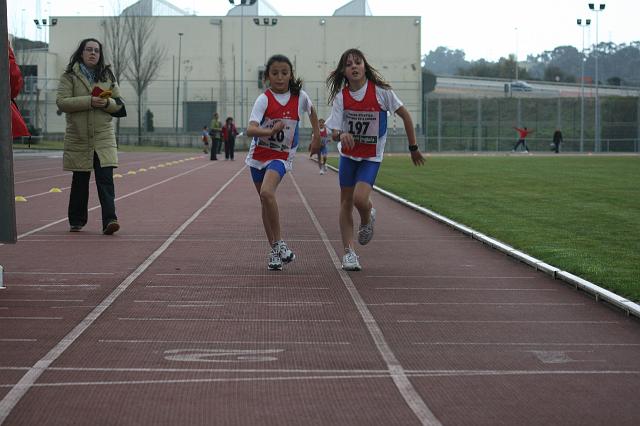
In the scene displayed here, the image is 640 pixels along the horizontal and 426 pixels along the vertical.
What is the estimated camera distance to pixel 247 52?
85125 millimetres

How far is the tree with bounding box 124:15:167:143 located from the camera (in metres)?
81.1

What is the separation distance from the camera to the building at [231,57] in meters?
83.3

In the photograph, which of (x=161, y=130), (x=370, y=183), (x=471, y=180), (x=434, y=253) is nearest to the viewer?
(x=370, y=183)

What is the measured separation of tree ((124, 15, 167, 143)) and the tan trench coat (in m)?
66.6

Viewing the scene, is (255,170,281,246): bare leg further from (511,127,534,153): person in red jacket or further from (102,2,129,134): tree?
(102,2,129,134): tree

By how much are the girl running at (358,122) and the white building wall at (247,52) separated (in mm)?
72579

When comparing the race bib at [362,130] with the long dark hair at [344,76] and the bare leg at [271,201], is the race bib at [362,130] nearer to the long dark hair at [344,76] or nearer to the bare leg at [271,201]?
the long dark hair at [344,76]

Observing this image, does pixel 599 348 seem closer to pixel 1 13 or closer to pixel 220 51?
pixel 1 13

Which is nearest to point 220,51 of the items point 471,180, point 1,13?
point 471,180

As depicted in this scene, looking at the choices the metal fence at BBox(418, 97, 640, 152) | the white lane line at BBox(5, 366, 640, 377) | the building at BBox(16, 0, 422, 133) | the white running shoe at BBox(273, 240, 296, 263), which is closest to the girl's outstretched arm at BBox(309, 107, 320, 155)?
the white running shoe at BBox(273, 240, 296, 263)

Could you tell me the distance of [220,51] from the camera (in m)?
85.4

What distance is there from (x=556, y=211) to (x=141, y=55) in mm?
68655

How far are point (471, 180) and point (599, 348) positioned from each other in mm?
22297

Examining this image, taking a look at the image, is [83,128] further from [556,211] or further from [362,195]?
[556,211]
